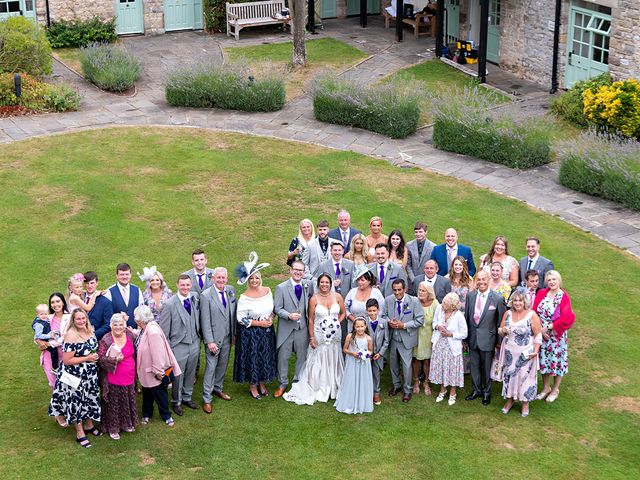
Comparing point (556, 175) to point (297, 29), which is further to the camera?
point (297, 29)

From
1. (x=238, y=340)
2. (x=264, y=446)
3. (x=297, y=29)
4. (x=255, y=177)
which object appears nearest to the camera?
(x=264, y=446)

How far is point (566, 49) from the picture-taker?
24.9 m

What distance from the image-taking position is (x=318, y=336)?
40.8ft

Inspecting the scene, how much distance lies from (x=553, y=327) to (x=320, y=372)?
2.87 m

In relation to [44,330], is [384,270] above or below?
above

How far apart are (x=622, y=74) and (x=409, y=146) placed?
5318 millimetres

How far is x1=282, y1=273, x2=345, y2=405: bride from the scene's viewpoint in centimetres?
1236

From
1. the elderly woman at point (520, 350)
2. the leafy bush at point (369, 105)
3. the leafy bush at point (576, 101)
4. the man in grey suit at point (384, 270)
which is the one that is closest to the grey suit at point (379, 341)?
the man in grey suit at point (384, 270)

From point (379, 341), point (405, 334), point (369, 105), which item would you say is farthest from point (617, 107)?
point (379, 341)

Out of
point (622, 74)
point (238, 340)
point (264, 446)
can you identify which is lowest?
point (264, 446)

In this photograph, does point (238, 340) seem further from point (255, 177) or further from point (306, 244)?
point (255, 177)

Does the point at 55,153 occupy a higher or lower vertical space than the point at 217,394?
higher

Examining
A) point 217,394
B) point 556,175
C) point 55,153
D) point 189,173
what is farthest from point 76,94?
point 217,394

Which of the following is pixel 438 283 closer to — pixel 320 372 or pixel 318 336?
pixel 318 336
